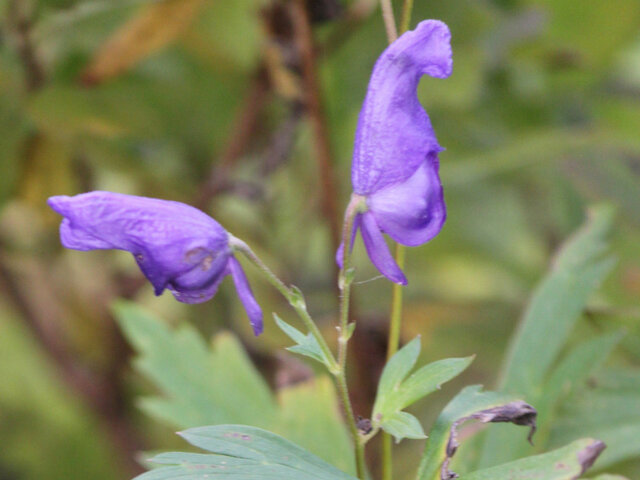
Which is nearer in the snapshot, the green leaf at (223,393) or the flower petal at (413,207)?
the flower petal at (413,207)

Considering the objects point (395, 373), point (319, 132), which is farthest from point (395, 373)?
point (319, 132)

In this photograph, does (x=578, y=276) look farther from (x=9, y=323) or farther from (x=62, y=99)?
(x=9, y=323)

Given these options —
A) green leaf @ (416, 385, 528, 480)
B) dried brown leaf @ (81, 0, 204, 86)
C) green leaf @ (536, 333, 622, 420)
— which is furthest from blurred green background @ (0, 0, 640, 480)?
green leaf @ (416, 385, 528, 480)

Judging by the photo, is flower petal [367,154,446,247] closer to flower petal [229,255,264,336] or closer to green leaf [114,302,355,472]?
flower petal [229,255,264,336]

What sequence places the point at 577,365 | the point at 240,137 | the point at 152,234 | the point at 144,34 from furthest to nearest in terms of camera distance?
the point at 240,137
the point at 144,34
the point at 577,365
the point at 152,234

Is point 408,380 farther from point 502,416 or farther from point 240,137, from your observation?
point 240,137

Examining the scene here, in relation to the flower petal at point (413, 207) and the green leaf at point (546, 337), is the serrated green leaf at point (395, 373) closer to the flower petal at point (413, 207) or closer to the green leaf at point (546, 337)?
the flower petal at point (413, 207)

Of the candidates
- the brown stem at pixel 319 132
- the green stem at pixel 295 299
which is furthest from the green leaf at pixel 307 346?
the brown stem at pixel 319 132

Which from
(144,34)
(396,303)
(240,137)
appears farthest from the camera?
(240,137)
